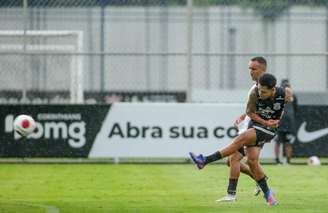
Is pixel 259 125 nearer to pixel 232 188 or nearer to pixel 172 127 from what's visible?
pixel 232 188

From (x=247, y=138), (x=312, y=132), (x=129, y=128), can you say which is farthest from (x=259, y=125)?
(x=312, y=132)

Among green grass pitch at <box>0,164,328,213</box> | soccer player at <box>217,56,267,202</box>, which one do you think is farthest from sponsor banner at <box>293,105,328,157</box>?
soccer player at <box>217,56,267,202</box>

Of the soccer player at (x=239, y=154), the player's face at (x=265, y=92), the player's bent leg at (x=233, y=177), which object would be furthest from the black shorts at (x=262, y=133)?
the player's bent leg at (x=233, y=177)

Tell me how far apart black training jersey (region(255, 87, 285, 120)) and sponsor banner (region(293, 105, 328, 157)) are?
9.40 meters

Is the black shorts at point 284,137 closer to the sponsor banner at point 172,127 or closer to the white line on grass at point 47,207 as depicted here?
the sponsor banner at point 172,127

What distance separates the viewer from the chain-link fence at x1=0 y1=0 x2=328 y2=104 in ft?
107

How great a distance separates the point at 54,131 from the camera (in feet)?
78.5

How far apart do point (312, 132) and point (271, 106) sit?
9514 mm

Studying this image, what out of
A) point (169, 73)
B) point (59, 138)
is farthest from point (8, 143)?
point (169, 73)

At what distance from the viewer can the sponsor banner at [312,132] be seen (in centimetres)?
2411

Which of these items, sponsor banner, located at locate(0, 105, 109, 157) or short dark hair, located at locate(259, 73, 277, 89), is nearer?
short dark hair, located at locate(259, 73, 277, 89)

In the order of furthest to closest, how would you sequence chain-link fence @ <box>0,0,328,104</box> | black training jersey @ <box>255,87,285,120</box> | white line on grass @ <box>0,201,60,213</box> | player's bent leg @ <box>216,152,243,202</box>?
chain-link fence @ <box>0,0,328,104</box>, player's bent leg @ <box>216,152,243,202</box>, black training jersey @ <box>255,87,285,120</box>, white line on grass @ <box>0,201,60,213</box>

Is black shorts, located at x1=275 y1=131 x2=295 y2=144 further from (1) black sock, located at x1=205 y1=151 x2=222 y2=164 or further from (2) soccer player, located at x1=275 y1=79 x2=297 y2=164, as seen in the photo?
(1) black sock, located at x1=205 y1=151 x2=222 y2=164

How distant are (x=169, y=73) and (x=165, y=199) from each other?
21074 mm
